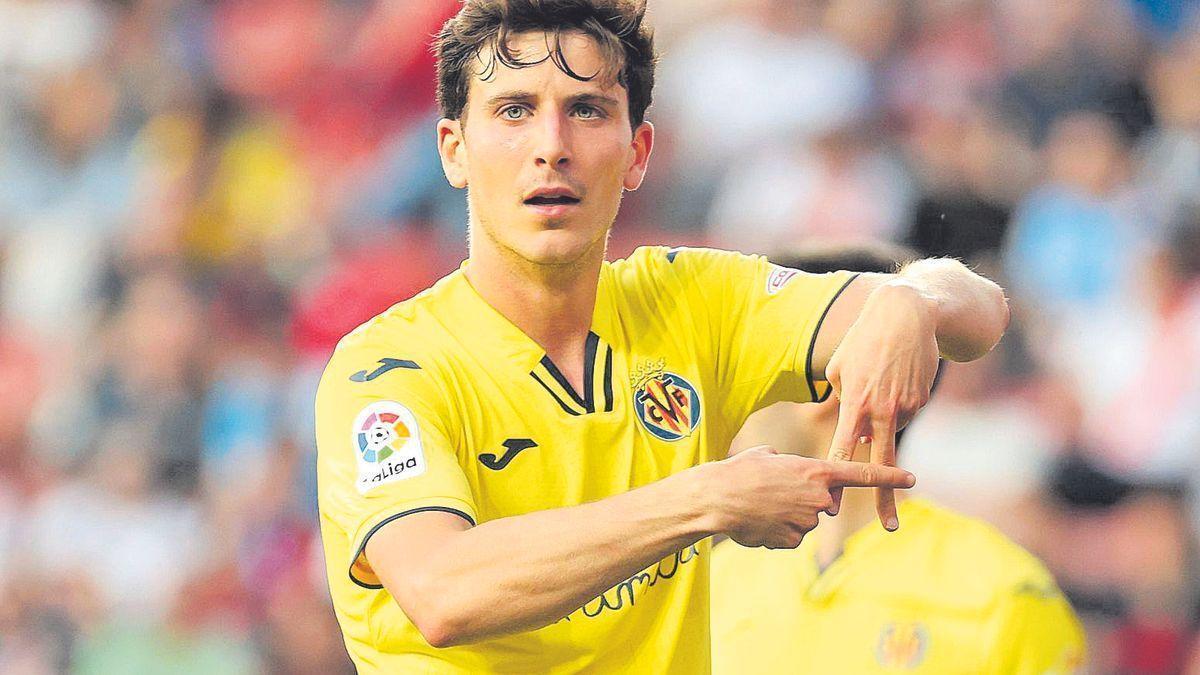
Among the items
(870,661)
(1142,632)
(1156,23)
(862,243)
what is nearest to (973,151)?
(1156,23)

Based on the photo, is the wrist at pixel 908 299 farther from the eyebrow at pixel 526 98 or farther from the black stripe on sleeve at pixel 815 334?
the eyebrow at pixel 526 98

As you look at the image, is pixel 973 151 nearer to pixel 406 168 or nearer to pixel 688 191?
pixel 688 191

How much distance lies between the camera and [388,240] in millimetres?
8508

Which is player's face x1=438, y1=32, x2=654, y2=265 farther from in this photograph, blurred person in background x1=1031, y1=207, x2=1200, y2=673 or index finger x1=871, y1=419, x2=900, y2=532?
blurred person in background x1=1031, y1=207, x2=1200, y2=673

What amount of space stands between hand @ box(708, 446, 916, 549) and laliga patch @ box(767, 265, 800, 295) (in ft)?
2.98

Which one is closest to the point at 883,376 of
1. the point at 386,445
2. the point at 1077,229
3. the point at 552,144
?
the point at 552,144

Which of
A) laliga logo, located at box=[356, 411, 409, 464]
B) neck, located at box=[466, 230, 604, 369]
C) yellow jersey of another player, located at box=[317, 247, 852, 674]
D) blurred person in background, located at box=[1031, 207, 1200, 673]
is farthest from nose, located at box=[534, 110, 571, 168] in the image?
blurred person in background, located at box=[1031, 207, 1200, 673]

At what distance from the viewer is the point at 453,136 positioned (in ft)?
11.8

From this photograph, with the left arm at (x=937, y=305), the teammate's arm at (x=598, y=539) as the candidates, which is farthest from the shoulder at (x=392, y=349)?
the left arm at (x=937, y=305)

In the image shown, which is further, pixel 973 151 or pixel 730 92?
pixel 730 92

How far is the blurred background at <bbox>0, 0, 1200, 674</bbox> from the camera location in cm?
683

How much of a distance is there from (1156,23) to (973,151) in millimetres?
1084

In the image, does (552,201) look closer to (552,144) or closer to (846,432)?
(552,144)

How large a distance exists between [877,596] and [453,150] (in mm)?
1850
